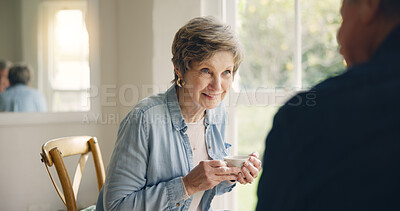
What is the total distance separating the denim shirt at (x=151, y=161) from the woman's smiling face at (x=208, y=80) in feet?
0.26

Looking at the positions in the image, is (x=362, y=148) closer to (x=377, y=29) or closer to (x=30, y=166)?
(x=377, y=29)

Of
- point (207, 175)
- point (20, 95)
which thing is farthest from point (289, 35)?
point (20, 95)

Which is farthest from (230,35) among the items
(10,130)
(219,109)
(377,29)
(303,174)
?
(10,130)

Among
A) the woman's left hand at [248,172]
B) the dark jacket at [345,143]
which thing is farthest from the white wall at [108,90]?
the dark jacket at [345,143]

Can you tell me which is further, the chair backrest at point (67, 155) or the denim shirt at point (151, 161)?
the chair backrest at point (67, 155)

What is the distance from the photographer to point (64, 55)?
2904 millimetres

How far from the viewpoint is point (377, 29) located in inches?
24.4

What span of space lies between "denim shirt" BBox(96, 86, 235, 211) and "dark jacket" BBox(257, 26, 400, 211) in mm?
954

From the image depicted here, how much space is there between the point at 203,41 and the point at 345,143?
3.67 feet

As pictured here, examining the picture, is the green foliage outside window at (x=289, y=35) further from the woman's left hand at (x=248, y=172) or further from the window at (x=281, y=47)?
the woman's left hand at (x=248, y=172)

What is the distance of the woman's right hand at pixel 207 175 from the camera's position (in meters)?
1.47

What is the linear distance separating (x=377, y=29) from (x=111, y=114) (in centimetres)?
246

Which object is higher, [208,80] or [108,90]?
[208,80]

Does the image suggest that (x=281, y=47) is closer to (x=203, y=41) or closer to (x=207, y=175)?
(x=203, y=41)
